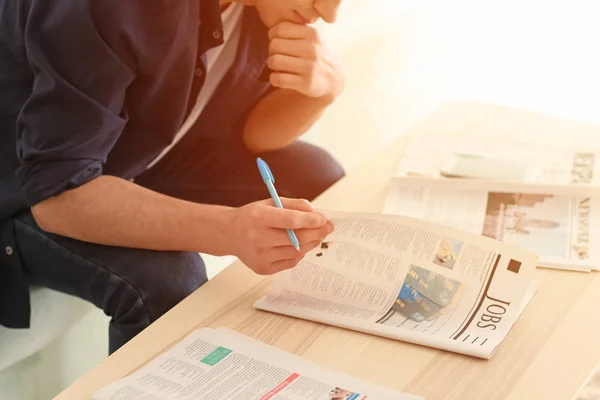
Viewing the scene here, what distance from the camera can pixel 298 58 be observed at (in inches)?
51.9

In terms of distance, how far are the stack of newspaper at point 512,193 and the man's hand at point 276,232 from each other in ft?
0.88

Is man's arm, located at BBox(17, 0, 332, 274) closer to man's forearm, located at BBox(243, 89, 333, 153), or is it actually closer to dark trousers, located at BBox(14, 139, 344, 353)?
dark trousers, located at BBox(14, 139, 344, 353)

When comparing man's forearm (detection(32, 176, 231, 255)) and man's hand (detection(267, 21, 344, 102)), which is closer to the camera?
man's forearm (detection(32, 176, 231, 255))

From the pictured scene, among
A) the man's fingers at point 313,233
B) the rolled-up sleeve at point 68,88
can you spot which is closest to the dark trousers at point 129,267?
the rolled-up sleeve at point 68,88

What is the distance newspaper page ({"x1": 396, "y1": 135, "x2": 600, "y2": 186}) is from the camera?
1345 millimetres

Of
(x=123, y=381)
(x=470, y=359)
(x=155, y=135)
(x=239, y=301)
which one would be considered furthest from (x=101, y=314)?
(x=470, y=359)

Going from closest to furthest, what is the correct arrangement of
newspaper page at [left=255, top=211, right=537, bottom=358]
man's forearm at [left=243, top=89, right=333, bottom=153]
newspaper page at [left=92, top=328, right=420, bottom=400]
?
newspaper page at [left=92, top=328, right=420, bottom=400]
newspaper page at [left=255, top=211, right=537, bottom=358]
man's forearm at [left=243, top=89, right=333, bottom=153]

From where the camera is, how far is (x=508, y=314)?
3.30ft

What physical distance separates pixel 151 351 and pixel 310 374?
0.19 metres

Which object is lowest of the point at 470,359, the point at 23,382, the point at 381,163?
the point at 23,382

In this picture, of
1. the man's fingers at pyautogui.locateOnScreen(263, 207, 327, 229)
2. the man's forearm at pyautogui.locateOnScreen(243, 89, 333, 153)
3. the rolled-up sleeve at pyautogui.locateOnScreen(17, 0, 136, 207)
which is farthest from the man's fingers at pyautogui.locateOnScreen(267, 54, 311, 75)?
the man's fingers at pyautogui.locateOnScreen(263, 207, 327, 229)

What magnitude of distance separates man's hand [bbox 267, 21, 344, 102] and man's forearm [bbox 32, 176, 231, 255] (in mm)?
293

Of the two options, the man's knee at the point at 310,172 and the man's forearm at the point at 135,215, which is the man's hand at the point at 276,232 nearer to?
the man's forearm at the point at 135,215

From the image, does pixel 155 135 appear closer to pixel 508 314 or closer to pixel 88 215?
pixel 88 215
